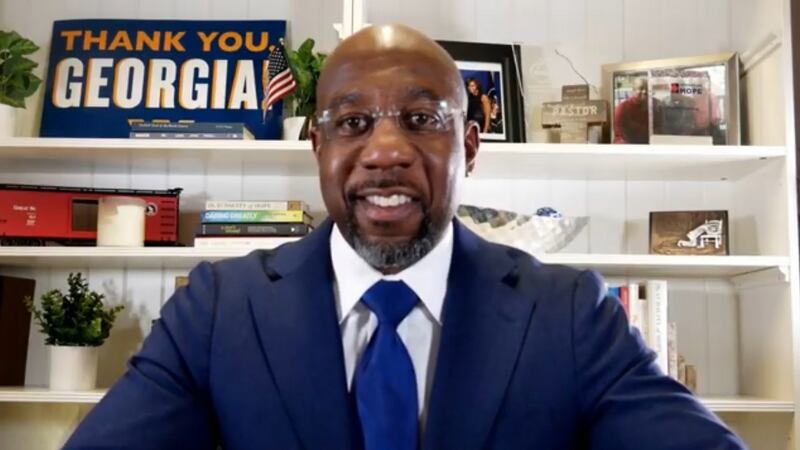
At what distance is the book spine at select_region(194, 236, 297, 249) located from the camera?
2.18 m

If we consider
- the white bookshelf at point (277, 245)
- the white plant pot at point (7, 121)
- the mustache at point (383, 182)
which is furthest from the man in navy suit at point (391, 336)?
the white plant pot at point (7, 121)

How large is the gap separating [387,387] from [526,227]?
1227mm

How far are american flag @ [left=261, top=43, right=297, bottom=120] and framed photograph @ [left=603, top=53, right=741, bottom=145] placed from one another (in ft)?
2.74

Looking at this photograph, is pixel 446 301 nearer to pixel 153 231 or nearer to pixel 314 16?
pixel 153 231

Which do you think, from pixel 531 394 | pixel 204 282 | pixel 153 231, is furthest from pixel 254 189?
pixel 531 394

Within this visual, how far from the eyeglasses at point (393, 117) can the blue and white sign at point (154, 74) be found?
4.34 ft

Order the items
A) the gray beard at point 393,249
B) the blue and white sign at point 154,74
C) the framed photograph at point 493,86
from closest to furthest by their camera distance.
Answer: the gray beard at point 393,249
the framed photograph at point 493,86
the blue and white sign at point 154,74

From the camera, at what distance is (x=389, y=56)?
3.63 ft

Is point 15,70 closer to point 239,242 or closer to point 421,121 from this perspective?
point 239,242

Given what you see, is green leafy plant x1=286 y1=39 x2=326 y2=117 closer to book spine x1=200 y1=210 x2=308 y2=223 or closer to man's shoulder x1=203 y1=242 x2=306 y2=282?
book spine x1=200 y1=210 x2=308 y2=223

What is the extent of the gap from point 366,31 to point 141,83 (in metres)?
1.50

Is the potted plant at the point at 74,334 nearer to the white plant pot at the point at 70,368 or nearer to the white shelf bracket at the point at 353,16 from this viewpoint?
the white plant pot at the point at 70,368

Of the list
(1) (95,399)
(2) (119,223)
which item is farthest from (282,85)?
(1) (95,399)

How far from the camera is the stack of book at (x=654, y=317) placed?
7.21ft
